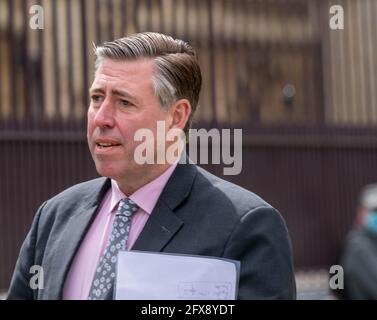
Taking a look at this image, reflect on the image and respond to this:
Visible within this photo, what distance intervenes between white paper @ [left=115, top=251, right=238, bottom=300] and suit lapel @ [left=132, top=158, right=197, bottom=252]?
7 cm

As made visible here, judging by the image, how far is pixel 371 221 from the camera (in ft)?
24.8

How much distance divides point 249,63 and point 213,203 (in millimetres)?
8540

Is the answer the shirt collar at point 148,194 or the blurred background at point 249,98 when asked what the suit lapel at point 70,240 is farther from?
the blurred background at point 249,98

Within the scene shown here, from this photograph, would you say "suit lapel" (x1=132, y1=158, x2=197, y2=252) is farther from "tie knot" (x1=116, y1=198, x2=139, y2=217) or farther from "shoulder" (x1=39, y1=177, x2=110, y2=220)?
"shoulder" (x1=39, y1=177, x2=110, y2=220)

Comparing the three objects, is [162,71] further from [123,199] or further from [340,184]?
[340,184]

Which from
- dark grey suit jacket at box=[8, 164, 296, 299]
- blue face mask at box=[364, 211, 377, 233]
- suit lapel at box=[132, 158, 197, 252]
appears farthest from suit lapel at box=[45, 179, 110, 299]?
blue face mask at box=[364, 211, 377, 233]

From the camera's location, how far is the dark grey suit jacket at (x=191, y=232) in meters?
2.21

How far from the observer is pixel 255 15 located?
10.8 metres

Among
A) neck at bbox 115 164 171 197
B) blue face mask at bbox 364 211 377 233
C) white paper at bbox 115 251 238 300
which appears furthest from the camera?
blue face mask at bbox 364 211 377 233

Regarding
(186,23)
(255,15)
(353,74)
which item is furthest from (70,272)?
(353,74)

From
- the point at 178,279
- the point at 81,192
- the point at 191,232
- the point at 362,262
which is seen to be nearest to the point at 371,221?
the point at 362,262

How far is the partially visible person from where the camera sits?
22.6 ft

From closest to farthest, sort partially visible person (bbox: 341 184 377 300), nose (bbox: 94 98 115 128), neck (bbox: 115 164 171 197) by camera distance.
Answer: nose (bbox: 94 98 115 128), neck (bbox: 115 164 171 197), partially visible person (bbox: 341 184 377 300)

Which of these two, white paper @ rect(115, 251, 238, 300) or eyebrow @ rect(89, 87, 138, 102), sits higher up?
eyebrow @ rect(89, 87, 138, 102)
